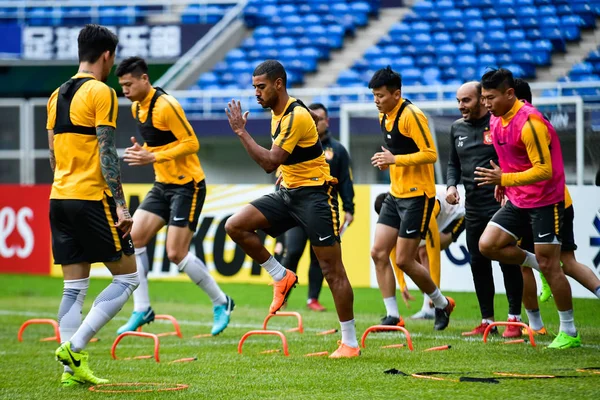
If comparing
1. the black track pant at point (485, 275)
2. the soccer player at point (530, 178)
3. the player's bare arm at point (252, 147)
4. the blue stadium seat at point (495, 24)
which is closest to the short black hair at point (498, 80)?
the soccer player at point (530, 178)

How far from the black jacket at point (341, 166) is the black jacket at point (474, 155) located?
235 cm

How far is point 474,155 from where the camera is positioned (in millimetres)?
9008

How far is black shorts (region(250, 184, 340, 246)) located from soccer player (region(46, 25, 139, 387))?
1.51 m

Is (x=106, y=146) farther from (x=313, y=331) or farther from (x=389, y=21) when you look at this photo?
(x=389, y=21)

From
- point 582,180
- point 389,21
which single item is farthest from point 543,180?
point 389,21

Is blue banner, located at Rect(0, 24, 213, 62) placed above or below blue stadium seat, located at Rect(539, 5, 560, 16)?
below

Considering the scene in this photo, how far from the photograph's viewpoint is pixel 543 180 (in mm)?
7484

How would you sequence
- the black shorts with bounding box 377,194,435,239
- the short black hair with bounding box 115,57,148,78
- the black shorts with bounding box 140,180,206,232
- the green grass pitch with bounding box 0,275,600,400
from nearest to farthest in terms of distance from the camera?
the green grass pitch with bounding box 0,275,600,400 < the black shorts with bounding box 377,194,435,239 < the short black hair with bounding box 115,57,148,78 < the black shorts with bounding box 140,180,206,232

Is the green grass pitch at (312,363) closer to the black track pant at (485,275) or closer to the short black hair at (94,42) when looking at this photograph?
the black track pant at (485,275)

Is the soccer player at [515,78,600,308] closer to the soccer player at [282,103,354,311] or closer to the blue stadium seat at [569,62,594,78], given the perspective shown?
the soccer player at [282,103,354,311]

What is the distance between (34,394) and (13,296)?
8.00 meters

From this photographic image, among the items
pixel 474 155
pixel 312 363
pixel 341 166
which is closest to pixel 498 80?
pixel 474 155

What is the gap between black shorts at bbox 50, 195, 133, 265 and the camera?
21.4ft

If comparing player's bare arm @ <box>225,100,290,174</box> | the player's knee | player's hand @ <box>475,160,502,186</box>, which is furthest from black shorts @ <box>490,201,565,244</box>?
player's bare arm @ <box>225,100,290,174</box>
